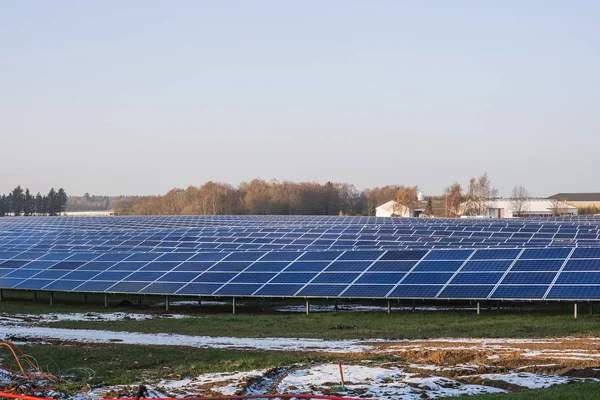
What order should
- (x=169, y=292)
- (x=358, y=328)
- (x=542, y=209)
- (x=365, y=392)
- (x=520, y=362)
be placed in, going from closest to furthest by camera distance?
(x=365, y=392) < (x=520, y=362) < (x=358, y=328) < (x=169, y=292) < (x=542, y=209)

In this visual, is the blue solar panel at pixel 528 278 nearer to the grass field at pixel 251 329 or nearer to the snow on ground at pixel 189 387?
the grass field at pixel 251 329

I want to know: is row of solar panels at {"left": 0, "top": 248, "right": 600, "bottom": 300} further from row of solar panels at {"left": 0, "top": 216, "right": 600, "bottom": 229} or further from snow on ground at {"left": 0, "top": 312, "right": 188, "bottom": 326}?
row of solar panels at {"left": 0, "top": 216, "right": 600, "bottom": 229}

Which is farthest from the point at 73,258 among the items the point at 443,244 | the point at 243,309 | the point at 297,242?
the point at 443,244

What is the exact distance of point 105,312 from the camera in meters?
38.0

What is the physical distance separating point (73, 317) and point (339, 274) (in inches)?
521

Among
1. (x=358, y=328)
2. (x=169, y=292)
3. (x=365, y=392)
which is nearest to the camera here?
(x=365, y=392)

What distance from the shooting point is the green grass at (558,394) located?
1490cm

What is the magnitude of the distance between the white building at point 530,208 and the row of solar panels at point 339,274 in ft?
399

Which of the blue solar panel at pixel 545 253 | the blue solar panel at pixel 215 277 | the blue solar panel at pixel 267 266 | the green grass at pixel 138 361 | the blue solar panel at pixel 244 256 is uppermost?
the blue solar panel at pixel 545 253

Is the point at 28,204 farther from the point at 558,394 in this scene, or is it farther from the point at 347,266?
the point at 558,394

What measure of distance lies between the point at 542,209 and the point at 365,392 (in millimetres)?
167082

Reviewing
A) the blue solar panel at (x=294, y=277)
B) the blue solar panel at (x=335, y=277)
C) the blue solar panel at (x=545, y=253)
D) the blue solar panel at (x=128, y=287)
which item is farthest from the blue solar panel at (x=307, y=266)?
the blue solar panel at (x=545, y=253)

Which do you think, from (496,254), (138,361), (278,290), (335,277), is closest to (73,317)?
(278,290)

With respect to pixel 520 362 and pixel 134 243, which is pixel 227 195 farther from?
pixel 520 362
